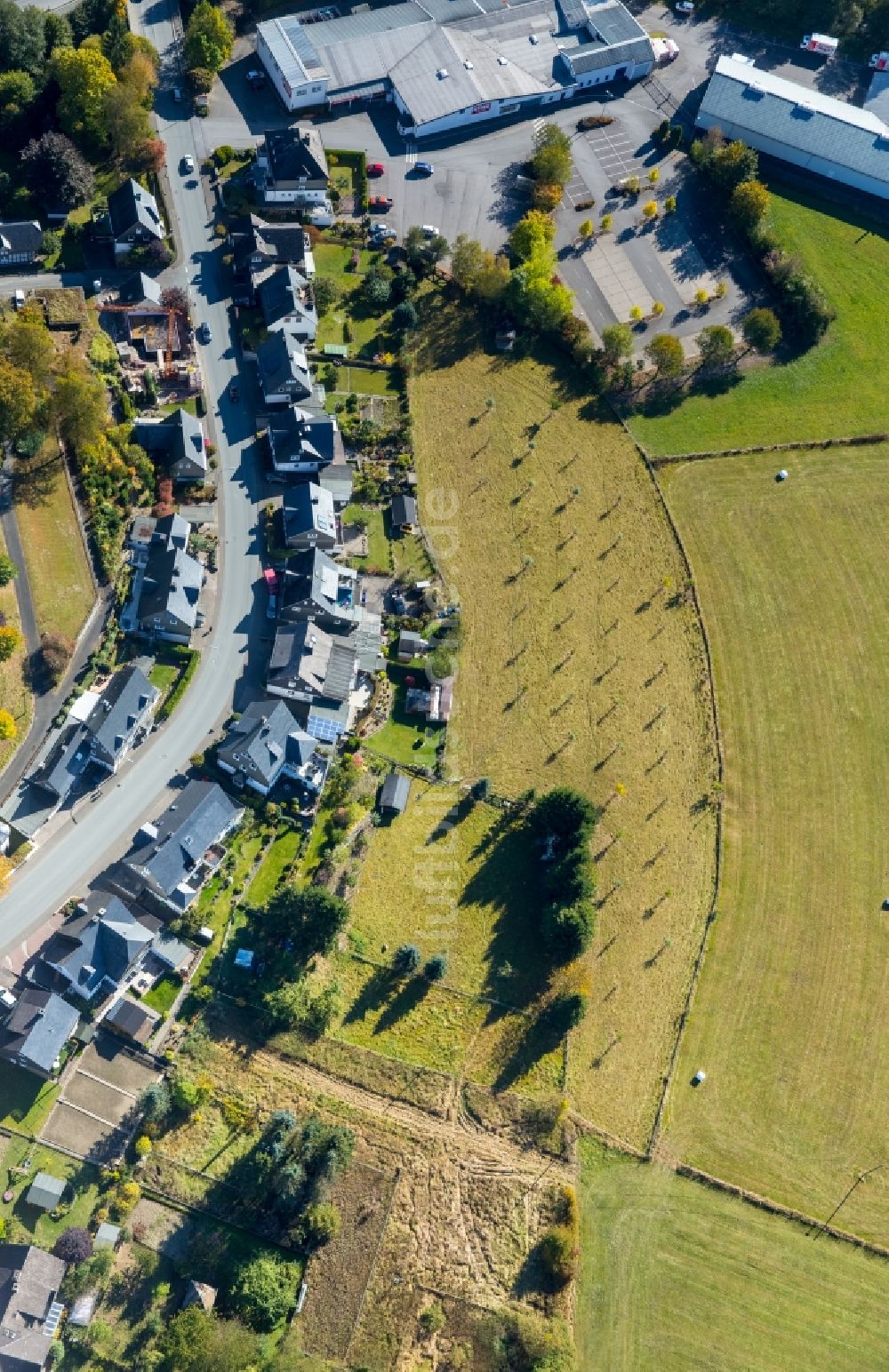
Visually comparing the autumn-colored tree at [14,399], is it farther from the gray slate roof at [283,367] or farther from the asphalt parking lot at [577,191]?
the asphalt parking lot at [577,191]

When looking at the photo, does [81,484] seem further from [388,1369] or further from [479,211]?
[388,1369]

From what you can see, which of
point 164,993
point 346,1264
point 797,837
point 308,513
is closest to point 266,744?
point 164,993

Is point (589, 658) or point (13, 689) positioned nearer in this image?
point (13, 689)

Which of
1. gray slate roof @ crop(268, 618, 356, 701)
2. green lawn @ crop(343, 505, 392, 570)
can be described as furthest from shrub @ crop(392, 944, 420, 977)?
green lawn @ crop(343, 505, 392, 570)

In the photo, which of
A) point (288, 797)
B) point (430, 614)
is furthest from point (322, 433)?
point (288, 797)

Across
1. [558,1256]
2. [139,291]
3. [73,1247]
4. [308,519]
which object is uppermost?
[139,291]

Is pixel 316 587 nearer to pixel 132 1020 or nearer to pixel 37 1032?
pixel 132 1020
